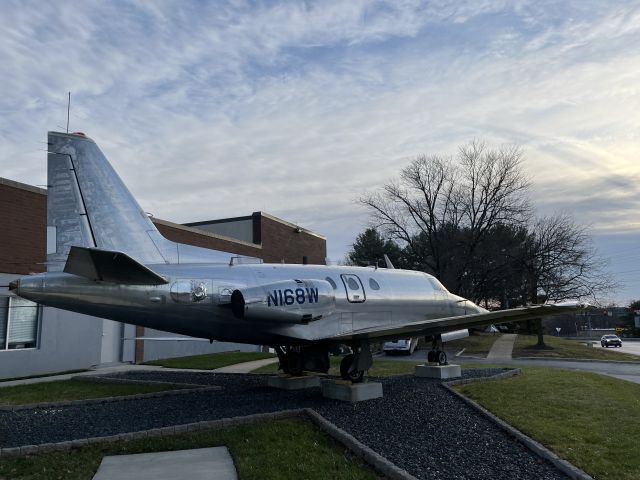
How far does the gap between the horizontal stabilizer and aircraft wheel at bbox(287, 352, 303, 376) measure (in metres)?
5.36

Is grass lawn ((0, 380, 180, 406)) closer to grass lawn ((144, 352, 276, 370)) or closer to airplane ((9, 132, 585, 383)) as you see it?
airplane ((9, 132, 585, 383))

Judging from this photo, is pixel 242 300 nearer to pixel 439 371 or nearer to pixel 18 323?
pixel 439 371

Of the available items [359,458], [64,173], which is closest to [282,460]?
[359,458]

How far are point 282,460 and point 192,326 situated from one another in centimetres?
444

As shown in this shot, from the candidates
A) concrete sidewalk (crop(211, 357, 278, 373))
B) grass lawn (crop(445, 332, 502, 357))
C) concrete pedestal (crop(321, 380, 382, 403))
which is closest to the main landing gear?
concrete pedestal (crop(321, 380, 382, 403))

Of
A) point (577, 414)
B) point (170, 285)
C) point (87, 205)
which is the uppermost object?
point (87, 205)

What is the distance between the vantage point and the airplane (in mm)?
9500

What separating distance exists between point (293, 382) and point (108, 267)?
6.39 metres

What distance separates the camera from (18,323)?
18.6m

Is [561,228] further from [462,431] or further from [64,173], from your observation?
[64,173]

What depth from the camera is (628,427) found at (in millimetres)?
9195

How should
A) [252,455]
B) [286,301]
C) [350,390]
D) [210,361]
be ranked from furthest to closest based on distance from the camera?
[210,361]
[350,390]
[286,301]
[252,455]

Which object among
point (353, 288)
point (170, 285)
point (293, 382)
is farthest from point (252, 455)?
point (293, 382)

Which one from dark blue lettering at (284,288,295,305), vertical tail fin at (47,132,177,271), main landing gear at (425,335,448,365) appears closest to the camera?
vertical tail fin at (47,132,177,271)
